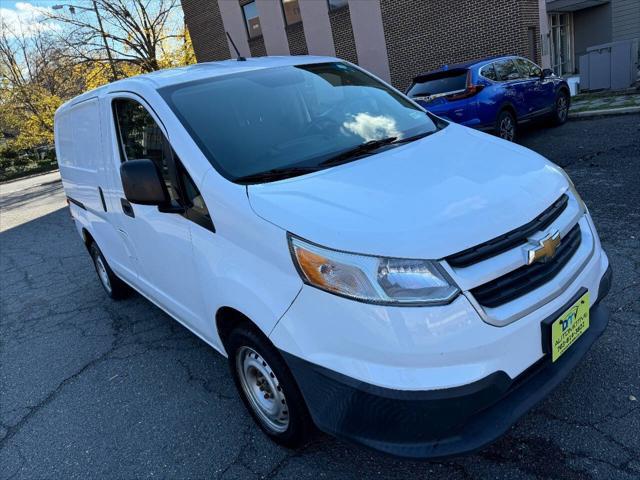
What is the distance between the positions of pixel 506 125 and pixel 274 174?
24.7 ft

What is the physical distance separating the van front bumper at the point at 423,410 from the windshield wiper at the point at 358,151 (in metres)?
1.02

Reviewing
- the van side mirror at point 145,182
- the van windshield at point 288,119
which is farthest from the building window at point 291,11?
the van side mirror at point 145,182

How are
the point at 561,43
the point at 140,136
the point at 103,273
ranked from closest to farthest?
the point at 140,136
the point at 103,273
the point at 561,43

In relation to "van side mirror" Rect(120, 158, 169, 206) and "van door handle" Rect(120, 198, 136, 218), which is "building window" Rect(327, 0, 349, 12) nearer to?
"van door handle" Rect(120, 198, 136, 218)

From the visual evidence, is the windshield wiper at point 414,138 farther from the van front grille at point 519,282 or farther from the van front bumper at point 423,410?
the van front bumper at point 423,410

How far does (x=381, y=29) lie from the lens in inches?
651

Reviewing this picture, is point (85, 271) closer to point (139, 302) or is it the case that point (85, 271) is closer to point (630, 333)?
point (139, 302)

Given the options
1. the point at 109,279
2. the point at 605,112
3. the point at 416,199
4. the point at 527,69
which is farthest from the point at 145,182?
the point at 605,112

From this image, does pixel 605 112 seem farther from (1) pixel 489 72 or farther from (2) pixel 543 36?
(2) pixel 543 36

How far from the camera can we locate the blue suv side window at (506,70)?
29.4 ft

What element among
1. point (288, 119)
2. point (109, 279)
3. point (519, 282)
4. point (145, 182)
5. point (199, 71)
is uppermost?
point (199, 71)

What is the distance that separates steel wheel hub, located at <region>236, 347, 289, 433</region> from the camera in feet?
7.66

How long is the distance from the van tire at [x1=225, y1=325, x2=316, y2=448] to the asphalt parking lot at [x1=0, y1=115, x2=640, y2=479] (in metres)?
0.16

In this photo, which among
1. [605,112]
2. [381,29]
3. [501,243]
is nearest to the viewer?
[501,243]
